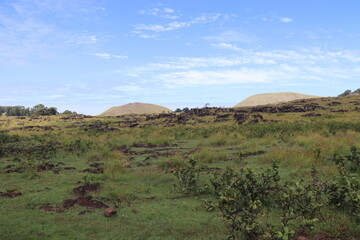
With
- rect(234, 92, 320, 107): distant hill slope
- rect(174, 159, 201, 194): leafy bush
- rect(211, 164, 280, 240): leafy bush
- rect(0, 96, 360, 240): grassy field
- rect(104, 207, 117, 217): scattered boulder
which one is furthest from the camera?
rect(234, 92, 320, 107): distant hill slope

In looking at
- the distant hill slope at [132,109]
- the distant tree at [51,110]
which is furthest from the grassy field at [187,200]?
the distant hill slope at [132,109]

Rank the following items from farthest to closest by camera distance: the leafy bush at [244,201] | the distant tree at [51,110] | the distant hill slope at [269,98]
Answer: the distant hill slope at [269,98] → the distant tree at [51,110] → the leafy bush at [244,201]

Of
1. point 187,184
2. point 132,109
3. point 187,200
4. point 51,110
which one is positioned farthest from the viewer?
point 132,109

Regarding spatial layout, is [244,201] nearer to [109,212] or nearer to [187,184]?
[187,184]

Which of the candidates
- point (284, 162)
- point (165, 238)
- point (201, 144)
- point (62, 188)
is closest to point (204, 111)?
point (201, 144)

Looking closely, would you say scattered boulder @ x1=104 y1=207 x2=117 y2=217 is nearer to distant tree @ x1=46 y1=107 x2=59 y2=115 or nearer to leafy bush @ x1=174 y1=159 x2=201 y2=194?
leafy bush @ x1=174 y1=159 x2=201 y2=194

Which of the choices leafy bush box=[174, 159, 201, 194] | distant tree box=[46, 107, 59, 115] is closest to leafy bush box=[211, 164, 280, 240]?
leafy bush box=[174, 159, 201, 194]

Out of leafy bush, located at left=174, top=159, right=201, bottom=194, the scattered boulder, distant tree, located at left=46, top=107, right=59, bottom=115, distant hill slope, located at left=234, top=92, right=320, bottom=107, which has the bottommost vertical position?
the scattered boulder

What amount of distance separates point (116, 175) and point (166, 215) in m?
4.38

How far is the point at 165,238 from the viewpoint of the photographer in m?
5.20

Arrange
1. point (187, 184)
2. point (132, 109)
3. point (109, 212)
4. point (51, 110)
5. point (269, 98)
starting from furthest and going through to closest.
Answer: point (132, 109) < point (269, 98) < point (51, 110) < point (187, 184) < point (109, 212)

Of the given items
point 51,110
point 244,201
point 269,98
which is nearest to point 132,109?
point 51,110

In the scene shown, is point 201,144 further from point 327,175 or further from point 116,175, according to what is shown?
point 327,175

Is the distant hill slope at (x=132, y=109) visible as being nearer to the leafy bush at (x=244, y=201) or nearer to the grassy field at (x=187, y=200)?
the grassy field at (x=187, y=200)
